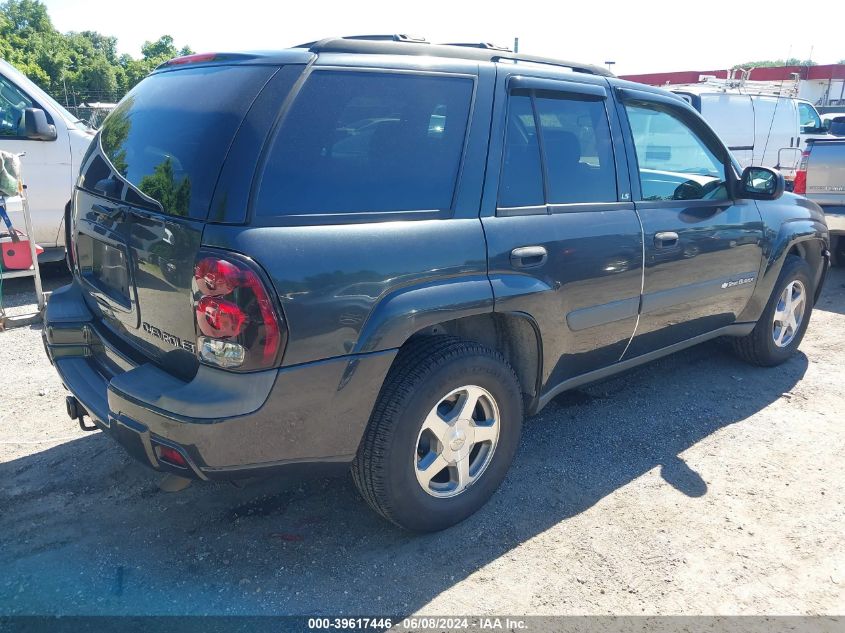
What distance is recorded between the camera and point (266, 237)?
86.0 inches

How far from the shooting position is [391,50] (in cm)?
267

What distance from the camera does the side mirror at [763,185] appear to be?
408 cm

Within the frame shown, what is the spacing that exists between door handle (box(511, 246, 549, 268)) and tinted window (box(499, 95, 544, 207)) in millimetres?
209

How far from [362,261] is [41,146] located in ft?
18.0

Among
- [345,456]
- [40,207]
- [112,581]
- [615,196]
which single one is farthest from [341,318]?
[40,207]

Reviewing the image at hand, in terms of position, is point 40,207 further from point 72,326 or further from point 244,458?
point 244,458

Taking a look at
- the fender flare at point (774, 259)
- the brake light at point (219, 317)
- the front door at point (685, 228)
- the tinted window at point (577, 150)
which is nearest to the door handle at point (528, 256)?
the tinted window at point (577, 150)

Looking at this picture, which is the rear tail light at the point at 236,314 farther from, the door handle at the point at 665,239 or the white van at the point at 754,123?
the white van at the point at 754,123

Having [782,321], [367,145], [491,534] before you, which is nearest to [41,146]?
[367,145]

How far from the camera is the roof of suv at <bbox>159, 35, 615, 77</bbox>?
98.3 inches

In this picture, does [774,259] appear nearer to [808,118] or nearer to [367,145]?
[367,145]

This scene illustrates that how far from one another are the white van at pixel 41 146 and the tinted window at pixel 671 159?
17.3 feet

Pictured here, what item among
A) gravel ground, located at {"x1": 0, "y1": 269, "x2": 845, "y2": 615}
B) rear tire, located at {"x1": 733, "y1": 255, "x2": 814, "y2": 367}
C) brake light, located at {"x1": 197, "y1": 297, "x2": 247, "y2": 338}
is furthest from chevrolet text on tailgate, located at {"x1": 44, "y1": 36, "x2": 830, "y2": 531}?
rear tire, located at {"x1": 733, "y1": 255, "x2": 814, "y2": 367}

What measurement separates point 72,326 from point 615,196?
2.71 meters
